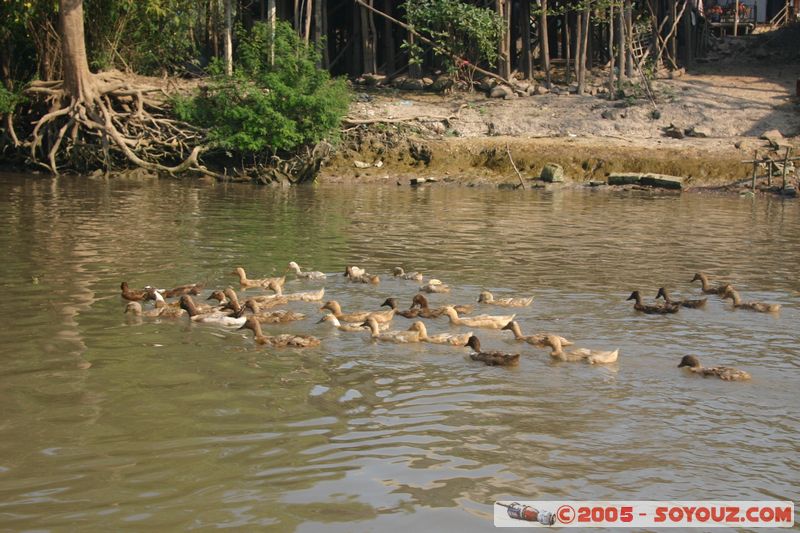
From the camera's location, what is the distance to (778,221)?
71.3 feet

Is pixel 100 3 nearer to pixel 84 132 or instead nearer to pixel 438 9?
pixel 84 132

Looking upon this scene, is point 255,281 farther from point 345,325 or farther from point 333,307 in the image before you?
point 345,325

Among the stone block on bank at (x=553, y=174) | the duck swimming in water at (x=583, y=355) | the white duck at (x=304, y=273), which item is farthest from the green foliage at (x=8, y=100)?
the duck swimming in water at (x=583, y=355)

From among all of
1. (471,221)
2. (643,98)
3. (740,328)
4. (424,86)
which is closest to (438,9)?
(424,86)

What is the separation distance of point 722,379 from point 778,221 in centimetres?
1346

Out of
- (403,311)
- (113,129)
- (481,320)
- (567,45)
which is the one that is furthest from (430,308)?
(567,45)

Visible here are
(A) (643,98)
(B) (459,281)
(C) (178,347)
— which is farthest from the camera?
(A) (643,98)

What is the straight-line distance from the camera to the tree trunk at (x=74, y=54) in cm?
2814

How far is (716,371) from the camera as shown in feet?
31.2

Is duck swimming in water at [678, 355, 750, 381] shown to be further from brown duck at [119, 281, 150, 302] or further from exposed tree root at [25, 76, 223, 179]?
exposed tree root at [25, 76, 223, 179]

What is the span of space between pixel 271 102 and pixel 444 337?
764 inches

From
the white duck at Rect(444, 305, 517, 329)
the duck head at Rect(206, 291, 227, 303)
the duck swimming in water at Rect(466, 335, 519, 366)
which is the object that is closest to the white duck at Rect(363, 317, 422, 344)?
the white duck at Rect(444, 305, 517, 329)
